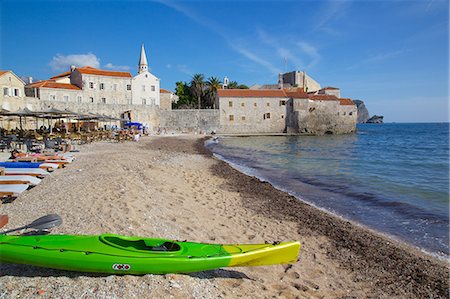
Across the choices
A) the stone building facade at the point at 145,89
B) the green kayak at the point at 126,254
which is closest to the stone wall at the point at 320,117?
the stone building facade at the point at 145,89

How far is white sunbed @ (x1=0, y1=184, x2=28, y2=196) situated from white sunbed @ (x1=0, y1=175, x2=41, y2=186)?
428 millimetres

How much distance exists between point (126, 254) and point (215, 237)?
2302 mm

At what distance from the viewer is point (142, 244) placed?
12.5ft

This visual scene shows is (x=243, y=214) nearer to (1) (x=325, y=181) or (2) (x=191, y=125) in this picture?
(1) (x=325, y=181)

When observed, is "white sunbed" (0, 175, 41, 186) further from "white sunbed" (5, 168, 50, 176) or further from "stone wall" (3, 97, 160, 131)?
"stone wall" (3, 97, 160, 131)

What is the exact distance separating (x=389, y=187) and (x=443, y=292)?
27.6ft

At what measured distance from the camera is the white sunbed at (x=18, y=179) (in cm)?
678

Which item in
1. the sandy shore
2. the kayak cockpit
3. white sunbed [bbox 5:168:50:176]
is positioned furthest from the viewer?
white sunbed [bbox 5:168:50:176]

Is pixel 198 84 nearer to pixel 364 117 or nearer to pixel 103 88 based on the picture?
pixel 103 88

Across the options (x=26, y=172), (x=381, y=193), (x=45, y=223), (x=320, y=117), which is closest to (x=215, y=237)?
(x=45, y=223)

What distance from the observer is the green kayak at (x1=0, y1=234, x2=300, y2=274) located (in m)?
3.25

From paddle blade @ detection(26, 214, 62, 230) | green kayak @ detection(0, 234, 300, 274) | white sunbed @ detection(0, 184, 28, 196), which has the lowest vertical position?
green kayak @ detection(0, 234, 300, 274)

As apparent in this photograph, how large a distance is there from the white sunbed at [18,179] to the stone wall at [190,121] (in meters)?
37.0

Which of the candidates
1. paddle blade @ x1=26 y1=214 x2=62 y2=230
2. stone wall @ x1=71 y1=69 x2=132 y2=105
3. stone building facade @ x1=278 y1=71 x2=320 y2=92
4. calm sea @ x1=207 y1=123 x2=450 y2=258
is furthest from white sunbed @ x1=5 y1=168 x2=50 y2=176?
stone building facade @ x1=278 y1=71 x2=320 y2=92
